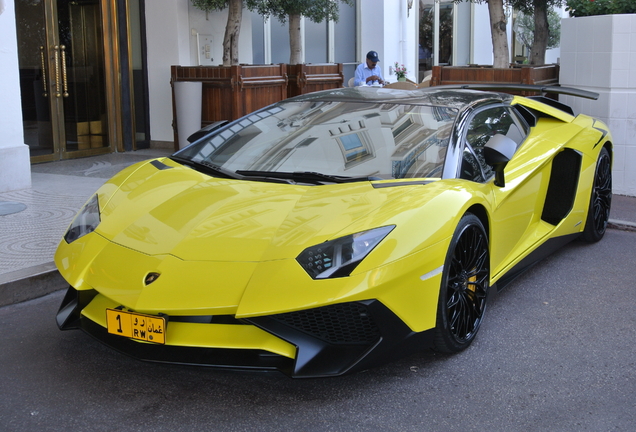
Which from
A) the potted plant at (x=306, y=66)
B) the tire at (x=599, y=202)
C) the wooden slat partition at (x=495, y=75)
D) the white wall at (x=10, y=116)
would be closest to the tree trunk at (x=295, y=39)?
the potted plant at (x=306, y=66)

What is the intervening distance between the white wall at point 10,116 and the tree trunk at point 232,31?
383 centimetres

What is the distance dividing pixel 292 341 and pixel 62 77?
8014mm

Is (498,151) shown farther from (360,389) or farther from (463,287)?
(360,389)

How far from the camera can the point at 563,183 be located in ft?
16.6

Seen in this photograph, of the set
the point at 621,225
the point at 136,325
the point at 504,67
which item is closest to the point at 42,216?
the point at 136,325

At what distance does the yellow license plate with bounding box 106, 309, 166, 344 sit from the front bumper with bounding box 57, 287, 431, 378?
38mm

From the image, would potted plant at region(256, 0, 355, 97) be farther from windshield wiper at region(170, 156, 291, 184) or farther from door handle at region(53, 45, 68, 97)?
windshield wiper at region(170, 156, 291, 184)

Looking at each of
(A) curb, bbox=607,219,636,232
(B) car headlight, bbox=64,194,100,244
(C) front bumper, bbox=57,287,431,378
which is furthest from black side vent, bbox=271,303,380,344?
(A) curb, bbox=607,219,636,232

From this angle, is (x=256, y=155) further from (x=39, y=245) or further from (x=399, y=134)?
(x=39, y=245)

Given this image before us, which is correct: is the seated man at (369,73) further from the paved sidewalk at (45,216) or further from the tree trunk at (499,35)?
the paved sidewalk at (45,216)

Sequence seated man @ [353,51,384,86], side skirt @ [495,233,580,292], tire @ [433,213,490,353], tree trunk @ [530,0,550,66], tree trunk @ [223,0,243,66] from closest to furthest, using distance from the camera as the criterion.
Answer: tire @ [433,213,490,353]
side skirt @ [495,233,580,292]
tree trunk @ [223,0,243,66]
tree trunk @ [530,0,550,66]
seated man @ [353,51,384,86]

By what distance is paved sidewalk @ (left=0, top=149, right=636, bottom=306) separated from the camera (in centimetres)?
462

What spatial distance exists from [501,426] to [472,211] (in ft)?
3.83

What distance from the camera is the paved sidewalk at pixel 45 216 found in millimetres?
4621
